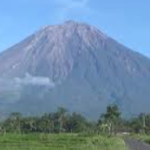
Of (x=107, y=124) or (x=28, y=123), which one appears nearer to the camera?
(x=107, y=124)

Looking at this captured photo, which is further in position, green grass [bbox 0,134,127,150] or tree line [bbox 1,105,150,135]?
tree line [bbox 1,105,150,135]

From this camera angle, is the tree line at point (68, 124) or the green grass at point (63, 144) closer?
the green grass at point (63, 144)

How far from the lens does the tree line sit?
112188mm

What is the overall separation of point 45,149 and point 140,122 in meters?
89.4

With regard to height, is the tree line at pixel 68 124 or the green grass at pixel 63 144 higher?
the tree line at pixel 68 124

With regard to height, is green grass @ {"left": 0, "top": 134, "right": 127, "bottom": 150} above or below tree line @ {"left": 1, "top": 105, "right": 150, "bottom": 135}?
below

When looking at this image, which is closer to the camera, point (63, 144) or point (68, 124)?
point (63, 144)

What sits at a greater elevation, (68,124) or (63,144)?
(68,124)

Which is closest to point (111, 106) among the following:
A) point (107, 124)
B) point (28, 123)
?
point (107, 124)

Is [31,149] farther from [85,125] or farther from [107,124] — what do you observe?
[85,125]

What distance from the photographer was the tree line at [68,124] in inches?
4417

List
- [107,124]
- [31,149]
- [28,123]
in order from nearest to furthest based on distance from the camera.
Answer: [31,149] → [107,124] → [28,123]

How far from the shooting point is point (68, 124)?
12288 centimetres

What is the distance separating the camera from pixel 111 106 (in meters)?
111
